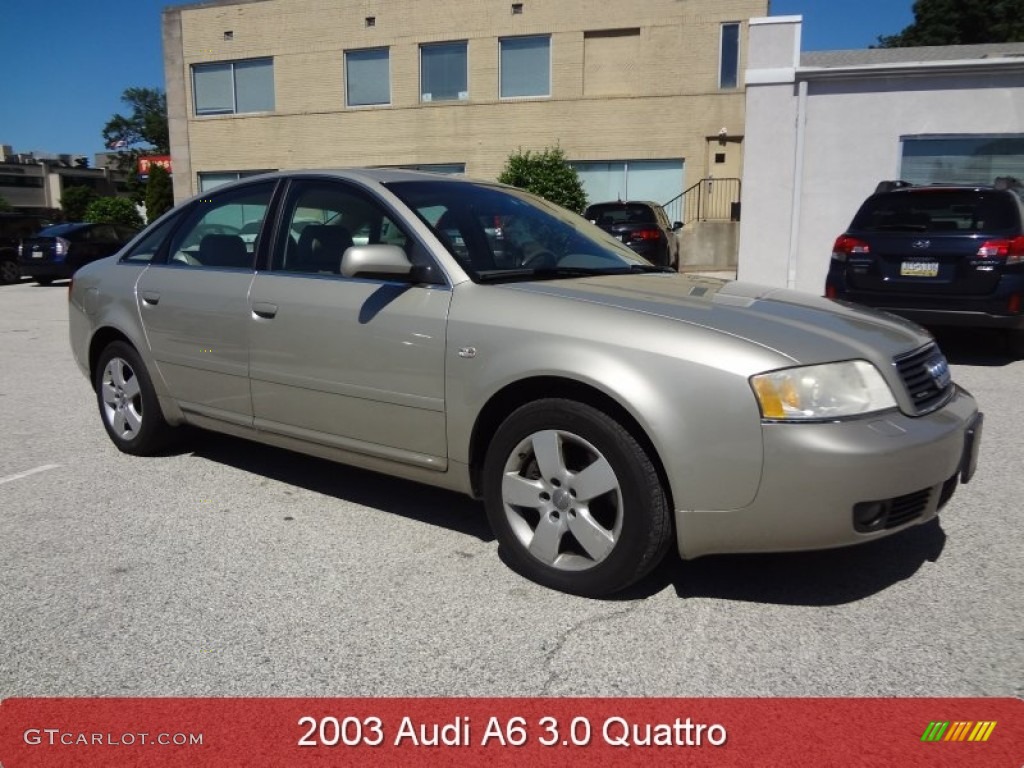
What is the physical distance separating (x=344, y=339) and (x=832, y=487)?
209cm

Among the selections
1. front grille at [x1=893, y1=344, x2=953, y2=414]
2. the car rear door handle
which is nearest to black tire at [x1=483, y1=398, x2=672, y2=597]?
front grille at [x1=893, y1=344, x2=953, y2=414]

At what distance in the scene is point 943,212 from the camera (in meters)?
8.00

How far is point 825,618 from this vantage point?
3084mm

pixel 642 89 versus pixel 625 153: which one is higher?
pixel 642 89

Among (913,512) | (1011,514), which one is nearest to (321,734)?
(913,512)

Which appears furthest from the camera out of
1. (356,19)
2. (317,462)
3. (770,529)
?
(356,19)

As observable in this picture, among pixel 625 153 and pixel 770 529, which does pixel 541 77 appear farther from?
pixel 770 529

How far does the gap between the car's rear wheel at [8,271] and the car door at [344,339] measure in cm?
1847

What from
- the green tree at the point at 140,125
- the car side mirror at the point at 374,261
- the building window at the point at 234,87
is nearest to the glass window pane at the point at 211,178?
the building window at the point at 234,87

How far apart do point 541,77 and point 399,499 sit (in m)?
21.1

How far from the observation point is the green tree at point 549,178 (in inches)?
852

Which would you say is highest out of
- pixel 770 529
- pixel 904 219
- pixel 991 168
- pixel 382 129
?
pixel 382 129

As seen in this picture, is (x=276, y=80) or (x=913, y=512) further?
(x=276, y=80)

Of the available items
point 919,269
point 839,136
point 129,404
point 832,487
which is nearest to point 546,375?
point 832,487
